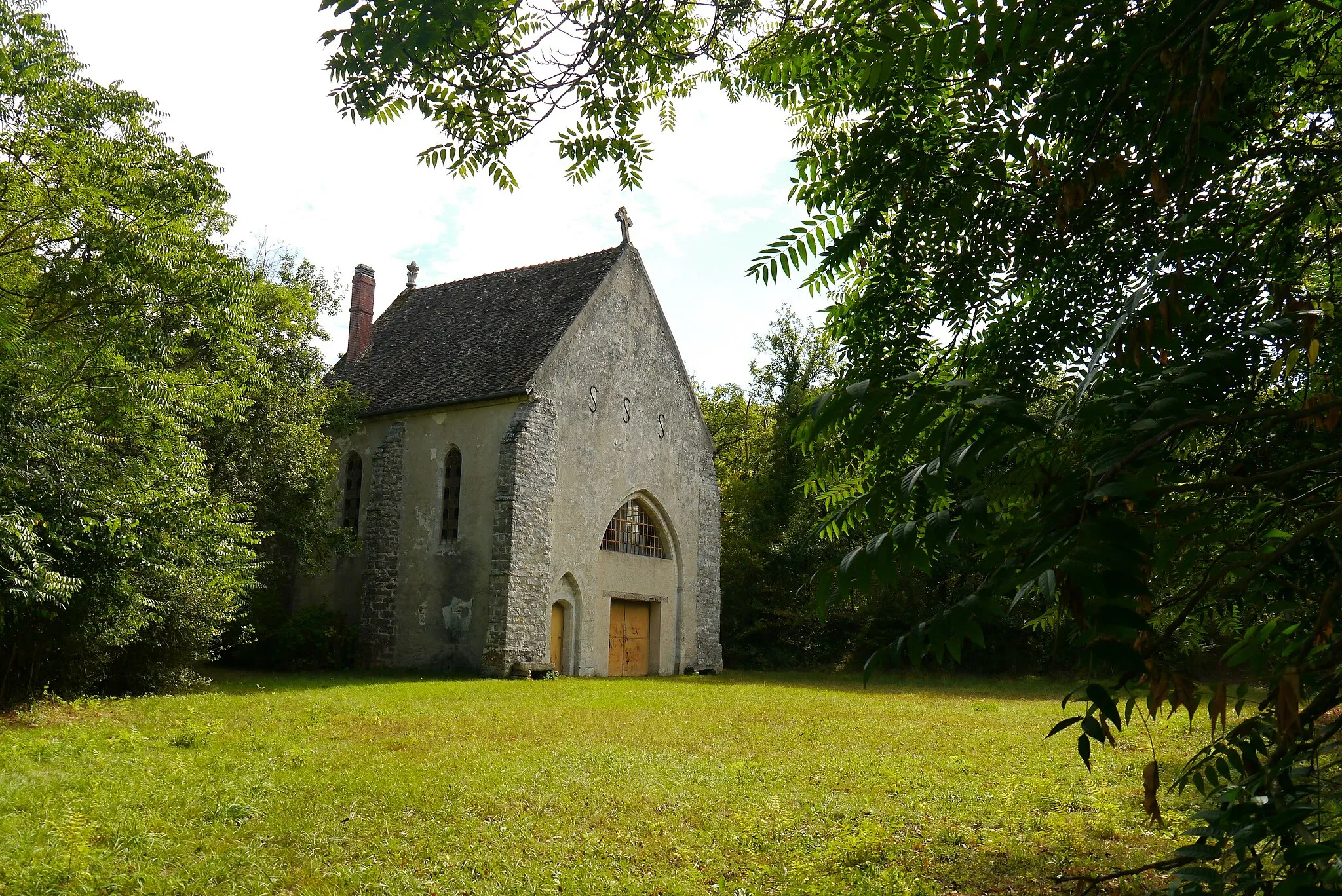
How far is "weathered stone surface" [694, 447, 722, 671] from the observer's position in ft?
84.5

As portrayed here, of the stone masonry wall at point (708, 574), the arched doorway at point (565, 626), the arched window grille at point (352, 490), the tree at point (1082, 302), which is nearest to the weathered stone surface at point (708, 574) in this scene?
the stone masonry wall at point (708, 574)

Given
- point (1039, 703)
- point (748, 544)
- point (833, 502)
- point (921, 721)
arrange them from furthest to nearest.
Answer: point (748, 544), point (1039, 703), point (921, 721), point (833, 502)

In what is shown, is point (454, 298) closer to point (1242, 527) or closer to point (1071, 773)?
point (1071, 773)

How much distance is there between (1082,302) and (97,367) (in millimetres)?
10872

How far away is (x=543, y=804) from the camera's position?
23.7ft

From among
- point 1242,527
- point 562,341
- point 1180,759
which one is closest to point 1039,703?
point 1180,759

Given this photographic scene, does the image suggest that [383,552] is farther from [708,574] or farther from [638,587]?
[708,574]

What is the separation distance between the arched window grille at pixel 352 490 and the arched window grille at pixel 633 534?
6691 mm

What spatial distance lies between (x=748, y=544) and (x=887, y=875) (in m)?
24.2

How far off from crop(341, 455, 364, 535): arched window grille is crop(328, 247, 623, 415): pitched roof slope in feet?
5.69

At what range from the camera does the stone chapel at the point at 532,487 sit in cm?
2077

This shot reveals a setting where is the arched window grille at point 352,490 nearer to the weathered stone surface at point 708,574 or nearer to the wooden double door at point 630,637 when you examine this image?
the wooden double door at point 630,637

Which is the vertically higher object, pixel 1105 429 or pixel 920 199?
pixel 920 199

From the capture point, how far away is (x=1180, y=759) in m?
9.82
